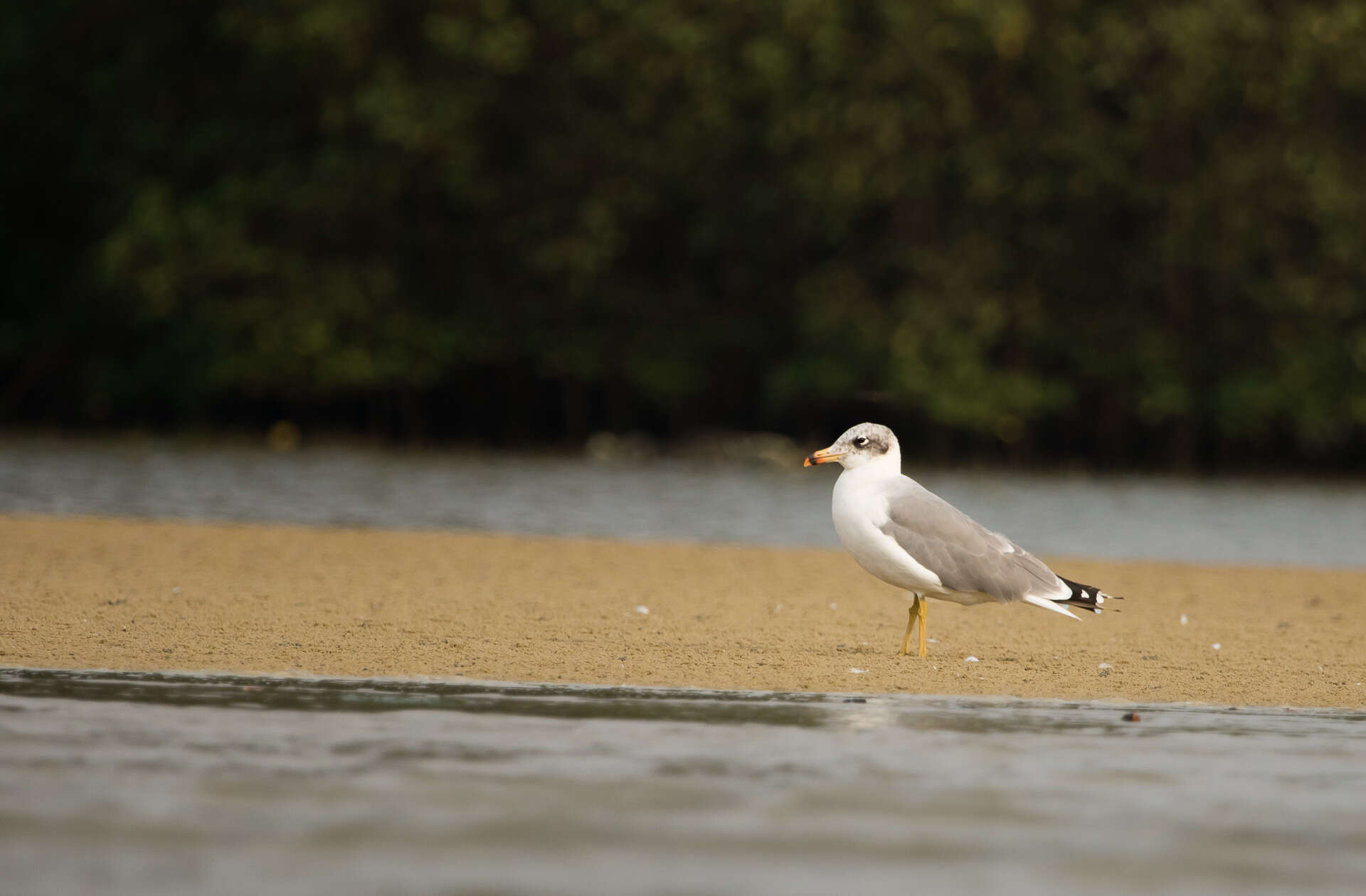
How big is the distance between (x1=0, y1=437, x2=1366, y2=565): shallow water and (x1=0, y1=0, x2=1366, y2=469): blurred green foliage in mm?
3796

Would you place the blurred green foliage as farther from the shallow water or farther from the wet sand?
the wet sand

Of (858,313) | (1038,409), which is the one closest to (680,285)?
(858,313)

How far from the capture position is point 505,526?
670 inches

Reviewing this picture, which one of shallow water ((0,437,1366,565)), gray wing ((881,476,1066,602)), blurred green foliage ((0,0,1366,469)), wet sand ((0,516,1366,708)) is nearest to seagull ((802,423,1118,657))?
gray wing ((881,476,1066,602))

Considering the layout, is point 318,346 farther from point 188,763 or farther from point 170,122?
point 188,763

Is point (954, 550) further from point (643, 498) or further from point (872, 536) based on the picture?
point (643, 498)

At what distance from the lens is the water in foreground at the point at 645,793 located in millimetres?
4531

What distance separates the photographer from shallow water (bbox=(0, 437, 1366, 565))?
56.7 ft

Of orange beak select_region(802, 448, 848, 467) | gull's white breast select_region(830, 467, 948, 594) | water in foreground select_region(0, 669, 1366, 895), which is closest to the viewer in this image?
water in foreground select_region(0, 669, 1366, 895)

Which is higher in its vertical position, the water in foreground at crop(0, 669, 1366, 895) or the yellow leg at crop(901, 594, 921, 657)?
the yellow leg at crop(901, 594, 921, 657)

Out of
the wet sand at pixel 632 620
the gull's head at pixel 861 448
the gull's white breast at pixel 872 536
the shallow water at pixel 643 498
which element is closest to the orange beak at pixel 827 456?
the gull's head at pixel 861 448

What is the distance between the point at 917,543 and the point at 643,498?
12607 millimetres

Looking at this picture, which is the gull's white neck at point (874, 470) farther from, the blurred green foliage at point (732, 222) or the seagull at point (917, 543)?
the blurred green foliage at point (732, 222)

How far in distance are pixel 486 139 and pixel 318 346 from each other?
16.8 feet
